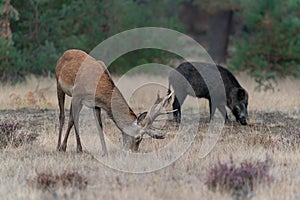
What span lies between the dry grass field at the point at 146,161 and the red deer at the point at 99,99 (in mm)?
469

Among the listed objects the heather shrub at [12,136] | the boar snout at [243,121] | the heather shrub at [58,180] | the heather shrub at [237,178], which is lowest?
the heather shrub at [12,136]

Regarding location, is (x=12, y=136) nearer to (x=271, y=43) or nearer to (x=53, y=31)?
(x=53, y=31)

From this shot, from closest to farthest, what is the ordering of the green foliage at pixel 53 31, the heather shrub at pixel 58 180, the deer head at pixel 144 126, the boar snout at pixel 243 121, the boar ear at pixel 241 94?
the heather shrub at pixel 58 180
the deer head at pixel 144 126
the boar snout at pixel 243 121
the boar ear at pixel 241 94
the green foliage at pixel 53 31

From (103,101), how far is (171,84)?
4.63 meters

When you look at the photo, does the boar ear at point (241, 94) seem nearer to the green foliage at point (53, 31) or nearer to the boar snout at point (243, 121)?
the boar snout at point (243, 121)

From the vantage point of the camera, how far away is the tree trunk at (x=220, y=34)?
3042 centimetres

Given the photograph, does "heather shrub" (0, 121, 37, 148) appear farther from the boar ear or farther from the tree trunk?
the tree trunk

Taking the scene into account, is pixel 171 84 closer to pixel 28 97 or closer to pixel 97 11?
pixel 28 97

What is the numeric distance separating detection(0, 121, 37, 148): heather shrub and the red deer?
54 centimetres

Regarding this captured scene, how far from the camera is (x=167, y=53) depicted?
22.5m

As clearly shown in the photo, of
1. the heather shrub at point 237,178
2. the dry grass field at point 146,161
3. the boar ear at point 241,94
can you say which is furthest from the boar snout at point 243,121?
the heather shrub at point 237,178

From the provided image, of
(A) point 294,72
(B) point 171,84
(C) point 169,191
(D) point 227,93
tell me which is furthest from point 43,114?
(A) point 294,72

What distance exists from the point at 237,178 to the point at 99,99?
338cm

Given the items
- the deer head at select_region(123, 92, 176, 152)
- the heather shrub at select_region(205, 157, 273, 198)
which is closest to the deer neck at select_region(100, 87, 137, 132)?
the deer head at select_region(123, 92, 176, 152)
